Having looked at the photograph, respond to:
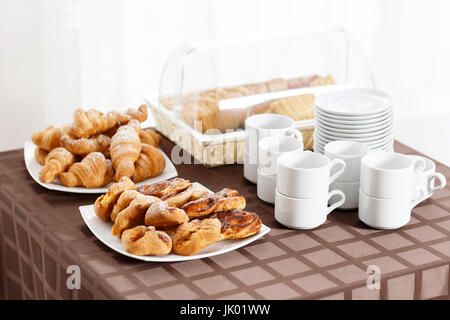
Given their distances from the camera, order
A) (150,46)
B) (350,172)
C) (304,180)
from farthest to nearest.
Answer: (150,46) → (350,172) → (304,180)

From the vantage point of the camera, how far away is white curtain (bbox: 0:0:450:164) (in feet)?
8.43

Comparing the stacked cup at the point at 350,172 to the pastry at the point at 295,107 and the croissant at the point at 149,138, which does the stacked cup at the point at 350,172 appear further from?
the croissant at the point at 149,138

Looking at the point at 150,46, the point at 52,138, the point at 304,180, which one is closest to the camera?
the point at 304,180

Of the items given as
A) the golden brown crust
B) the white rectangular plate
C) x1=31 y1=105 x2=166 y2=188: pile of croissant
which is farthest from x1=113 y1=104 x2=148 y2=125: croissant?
the golden brown crust

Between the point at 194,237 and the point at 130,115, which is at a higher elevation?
the point at 130,115

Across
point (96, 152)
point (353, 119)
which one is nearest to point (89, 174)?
point (96, 152)

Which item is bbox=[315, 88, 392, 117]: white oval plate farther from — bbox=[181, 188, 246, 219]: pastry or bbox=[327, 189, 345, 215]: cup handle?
bbox=[181, 188, 246, 219]: pastry

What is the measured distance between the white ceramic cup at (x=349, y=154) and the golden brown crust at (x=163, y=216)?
1.26ft

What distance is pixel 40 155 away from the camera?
1.85 m

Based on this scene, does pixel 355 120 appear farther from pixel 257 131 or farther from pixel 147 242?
pixel 147 242

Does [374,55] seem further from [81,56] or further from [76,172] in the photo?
[76,172]

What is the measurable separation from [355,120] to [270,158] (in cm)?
23

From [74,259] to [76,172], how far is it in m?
0.33

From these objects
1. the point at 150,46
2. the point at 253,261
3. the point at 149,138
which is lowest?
the point at 253,261
